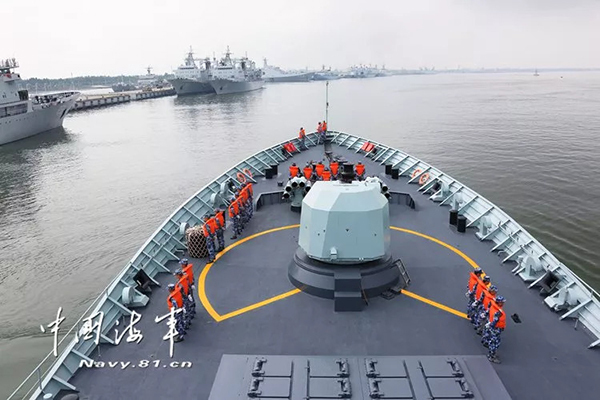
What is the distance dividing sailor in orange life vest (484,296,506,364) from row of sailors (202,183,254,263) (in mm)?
7114

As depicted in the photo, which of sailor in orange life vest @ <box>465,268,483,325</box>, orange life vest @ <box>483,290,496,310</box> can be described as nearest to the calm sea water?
sailor in orange life vest @ <box>465,268,483,325</box>

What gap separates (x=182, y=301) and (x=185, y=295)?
8.5 inches

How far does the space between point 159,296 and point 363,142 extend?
16993mm

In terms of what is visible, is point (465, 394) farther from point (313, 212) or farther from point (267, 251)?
point (267, 251)

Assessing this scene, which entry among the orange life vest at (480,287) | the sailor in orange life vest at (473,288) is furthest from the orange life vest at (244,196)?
the orange life vest at (480,287)

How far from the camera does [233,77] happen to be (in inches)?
5290

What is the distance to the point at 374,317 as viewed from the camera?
28.4 ft

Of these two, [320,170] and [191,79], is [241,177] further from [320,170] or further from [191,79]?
[191,79]

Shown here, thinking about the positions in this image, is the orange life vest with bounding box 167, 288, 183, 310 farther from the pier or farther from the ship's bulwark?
the pier

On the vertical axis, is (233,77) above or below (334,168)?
above

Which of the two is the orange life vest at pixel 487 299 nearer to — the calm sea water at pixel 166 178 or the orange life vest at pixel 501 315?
the orange life vest at pixel 501 315

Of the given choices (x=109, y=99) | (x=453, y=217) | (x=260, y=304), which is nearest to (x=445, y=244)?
(x=453, y=217)

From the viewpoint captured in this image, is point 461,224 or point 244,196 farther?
point 244,196

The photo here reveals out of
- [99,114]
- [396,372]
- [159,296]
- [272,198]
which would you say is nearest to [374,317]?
[396,372]
